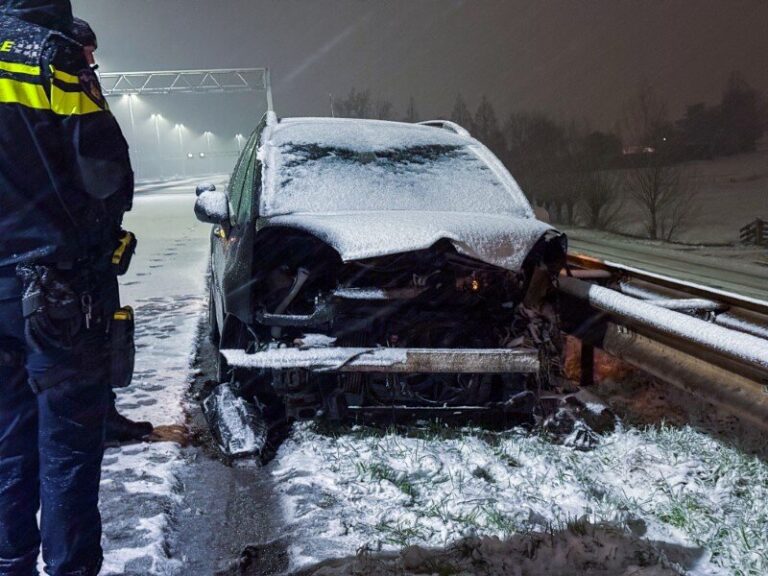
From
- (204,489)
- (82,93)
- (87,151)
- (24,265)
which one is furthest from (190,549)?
(82,93)

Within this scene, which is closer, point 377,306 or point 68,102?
point 68,102

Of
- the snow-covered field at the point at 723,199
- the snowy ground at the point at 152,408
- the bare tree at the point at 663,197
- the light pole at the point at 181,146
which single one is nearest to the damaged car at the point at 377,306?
the snowy ground at the point at 152,408

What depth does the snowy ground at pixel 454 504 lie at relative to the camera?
2.55m

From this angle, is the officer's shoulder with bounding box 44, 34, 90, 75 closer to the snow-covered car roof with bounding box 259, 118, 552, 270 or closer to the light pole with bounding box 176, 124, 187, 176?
the snow-covered car roof with bounding box 259, 118, 552, 270

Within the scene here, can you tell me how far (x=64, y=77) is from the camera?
7.23 ft

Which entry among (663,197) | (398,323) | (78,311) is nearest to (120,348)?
(78,311)

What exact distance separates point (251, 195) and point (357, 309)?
1.10 meters

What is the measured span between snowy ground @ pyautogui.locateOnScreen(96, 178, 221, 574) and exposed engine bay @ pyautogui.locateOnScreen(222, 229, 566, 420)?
2.32ft

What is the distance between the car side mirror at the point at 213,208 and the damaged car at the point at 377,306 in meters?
0.01

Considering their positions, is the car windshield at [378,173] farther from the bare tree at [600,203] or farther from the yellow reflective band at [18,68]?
the bare tree at [600,203]

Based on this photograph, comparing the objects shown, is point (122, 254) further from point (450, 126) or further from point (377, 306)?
point (450, 126)

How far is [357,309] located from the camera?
3.65 m

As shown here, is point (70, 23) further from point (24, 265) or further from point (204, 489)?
point (204, 489)

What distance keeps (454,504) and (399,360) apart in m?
0.80
